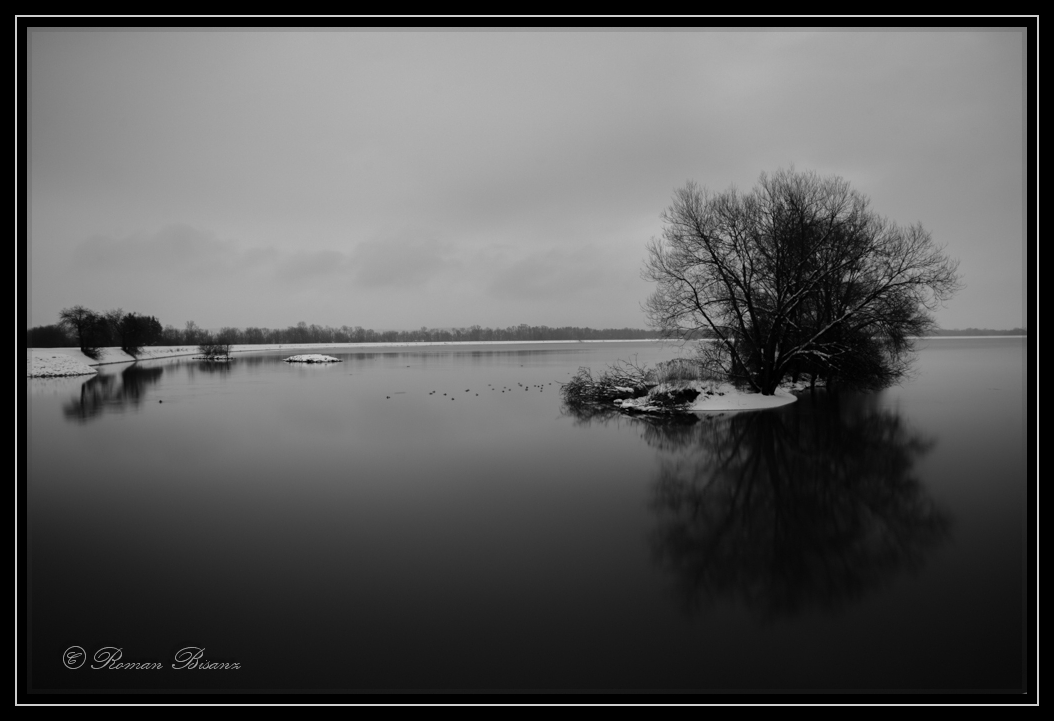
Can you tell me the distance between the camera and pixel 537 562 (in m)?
6.77

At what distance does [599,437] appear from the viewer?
15859mm

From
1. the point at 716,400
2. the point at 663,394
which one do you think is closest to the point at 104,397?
the point at 663,394

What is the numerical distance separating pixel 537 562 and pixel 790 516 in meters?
4.33

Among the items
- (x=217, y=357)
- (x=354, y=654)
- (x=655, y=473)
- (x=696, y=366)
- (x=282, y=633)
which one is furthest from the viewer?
(x=217, y=357)

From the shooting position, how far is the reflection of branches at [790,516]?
6113mm

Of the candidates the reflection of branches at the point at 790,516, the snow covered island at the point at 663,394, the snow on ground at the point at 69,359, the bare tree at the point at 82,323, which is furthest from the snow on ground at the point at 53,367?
the reflection of branches at the point at 790,516

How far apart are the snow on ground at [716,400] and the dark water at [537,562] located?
6.48m

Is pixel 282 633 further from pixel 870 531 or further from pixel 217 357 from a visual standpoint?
pixel 217 357

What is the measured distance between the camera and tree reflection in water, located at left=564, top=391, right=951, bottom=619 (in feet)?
19.9

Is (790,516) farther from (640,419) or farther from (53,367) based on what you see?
(53,367)

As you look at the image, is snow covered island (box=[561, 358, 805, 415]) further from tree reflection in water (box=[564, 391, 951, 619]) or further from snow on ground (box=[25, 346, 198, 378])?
snow on ground (box=[25, 346, 198, 378])

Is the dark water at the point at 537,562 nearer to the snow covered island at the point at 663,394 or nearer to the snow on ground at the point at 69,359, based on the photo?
the snow covered island at the point at 663,394
